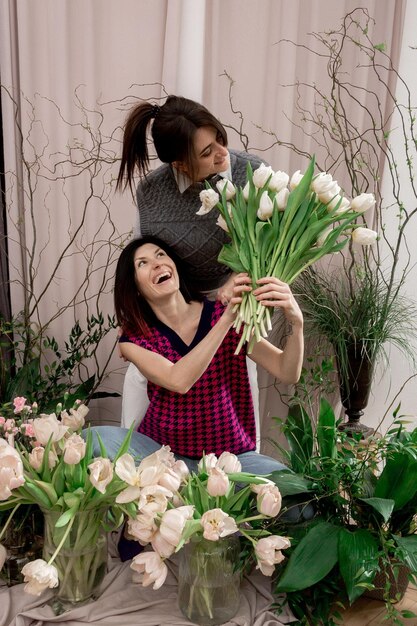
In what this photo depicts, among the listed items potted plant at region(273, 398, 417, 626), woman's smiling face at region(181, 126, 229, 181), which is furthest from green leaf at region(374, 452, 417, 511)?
woman's smiling face at region(181, 126, 229, 181)

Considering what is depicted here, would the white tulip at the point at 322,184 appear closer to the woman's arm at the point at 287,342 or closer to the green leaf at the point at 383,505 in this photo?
the woman's arm at the point at 287,342

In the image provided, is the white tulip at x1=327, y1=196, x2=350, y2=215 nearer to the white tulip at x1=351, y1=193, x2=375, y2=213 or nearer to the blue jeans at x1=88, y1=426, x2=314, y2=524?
the white tulip at x1=351, y1=193, x2=375, y2=213

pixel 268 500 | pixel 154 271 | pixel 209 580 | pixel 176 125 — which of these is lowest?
pixel 209 580

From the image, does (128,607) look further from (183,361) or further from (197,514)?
(183,361)

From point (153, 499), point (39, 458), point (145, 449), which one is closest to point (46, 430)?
point (39, 458)

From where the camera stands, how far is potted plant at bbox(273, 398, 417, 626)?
5.07ft

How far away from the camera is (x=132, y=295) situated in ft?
6.30

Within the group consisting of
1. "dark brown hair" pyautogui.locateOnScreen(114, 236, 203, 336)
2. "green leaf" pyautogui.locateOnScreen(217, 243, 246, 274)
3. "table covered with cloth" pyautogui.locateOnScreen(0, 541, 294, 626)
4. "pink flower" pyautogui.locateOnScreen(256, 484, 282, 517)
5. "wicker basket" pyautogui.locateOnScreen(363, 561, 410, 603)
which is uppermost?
"green leaf" pyautogui.locateOnScreen(217, 243, 246, 274)

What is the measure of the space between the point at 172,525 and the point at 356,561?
430 mm

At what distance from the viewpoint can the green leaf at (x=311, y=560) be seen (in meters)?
1.55

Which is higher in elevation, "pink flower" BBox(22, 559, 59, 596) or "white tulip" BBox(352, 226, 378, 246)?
"white tulip" BBox(352, 226, 378, 246)

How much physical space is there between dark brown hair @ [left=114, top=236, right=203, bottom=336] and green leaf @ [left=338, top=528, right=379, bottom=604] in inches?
30.0

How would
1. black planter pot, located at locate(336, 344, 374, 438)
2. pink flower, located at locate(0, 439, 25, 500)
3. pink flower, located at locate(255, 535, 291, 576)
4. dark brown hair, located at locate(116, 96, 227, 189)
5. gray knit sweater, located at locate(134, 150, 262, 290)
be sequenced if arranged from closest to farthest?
pink flower, located at locate(0, 439, 25, 500)
pink flower, located at locate(255, 535, 291, 576)
dark brown hair, located at locate(116, 96, 227, 189)
gray knit sweater, located at locate(134, 150, 262, 290)
black planter pot, located at locate(336, 344, 374, 438)

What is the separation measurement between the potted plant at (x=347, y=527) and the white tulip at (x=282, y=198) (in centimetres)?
56
